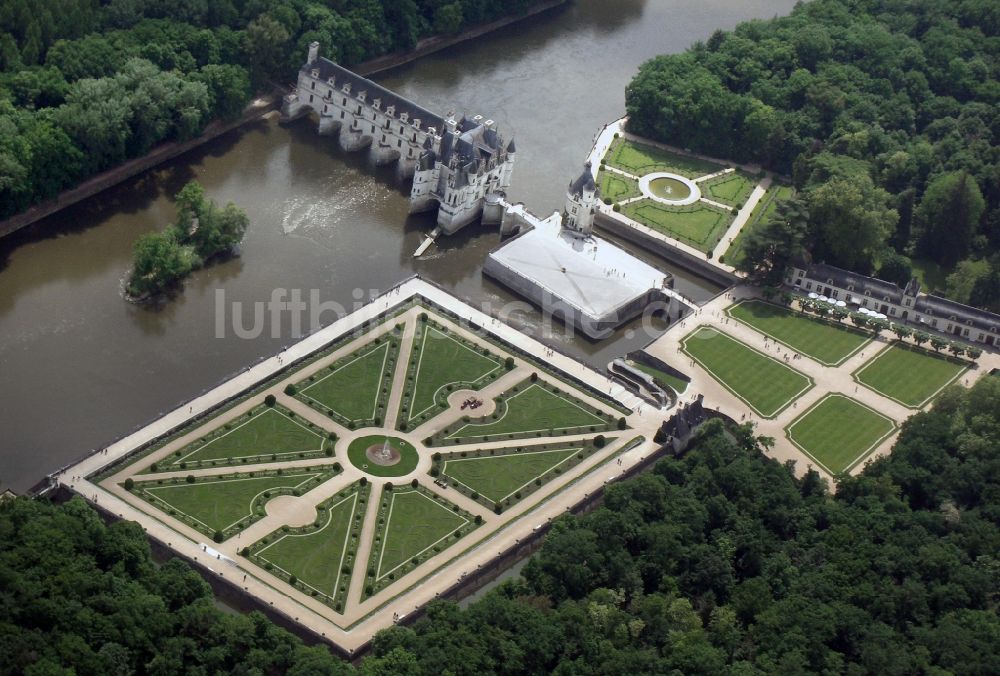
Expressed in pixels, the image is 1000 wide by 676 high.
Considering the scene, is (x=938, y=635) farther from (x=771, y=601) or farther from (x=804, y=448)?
(x=804, y=448)

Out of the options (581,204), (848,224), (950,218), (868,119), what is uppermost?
(868,119)

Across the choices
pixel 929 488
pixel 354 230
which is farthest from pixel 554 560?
pixel 354 230

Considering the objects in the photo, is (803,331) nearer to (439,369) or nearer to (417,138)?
(439,369)

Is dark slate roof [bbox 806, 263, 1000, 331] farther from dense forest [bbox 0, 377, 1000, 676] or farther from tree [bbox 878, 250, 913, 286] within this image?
dense forest [bbox 0, 377, 1000, 676]

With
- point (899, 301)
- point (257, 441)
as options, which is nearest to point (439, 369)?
point (257, 441)

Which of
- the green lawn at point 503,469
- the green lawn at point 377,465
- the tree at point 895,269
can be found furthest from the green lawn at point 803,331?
the green lawn at point 377,465
